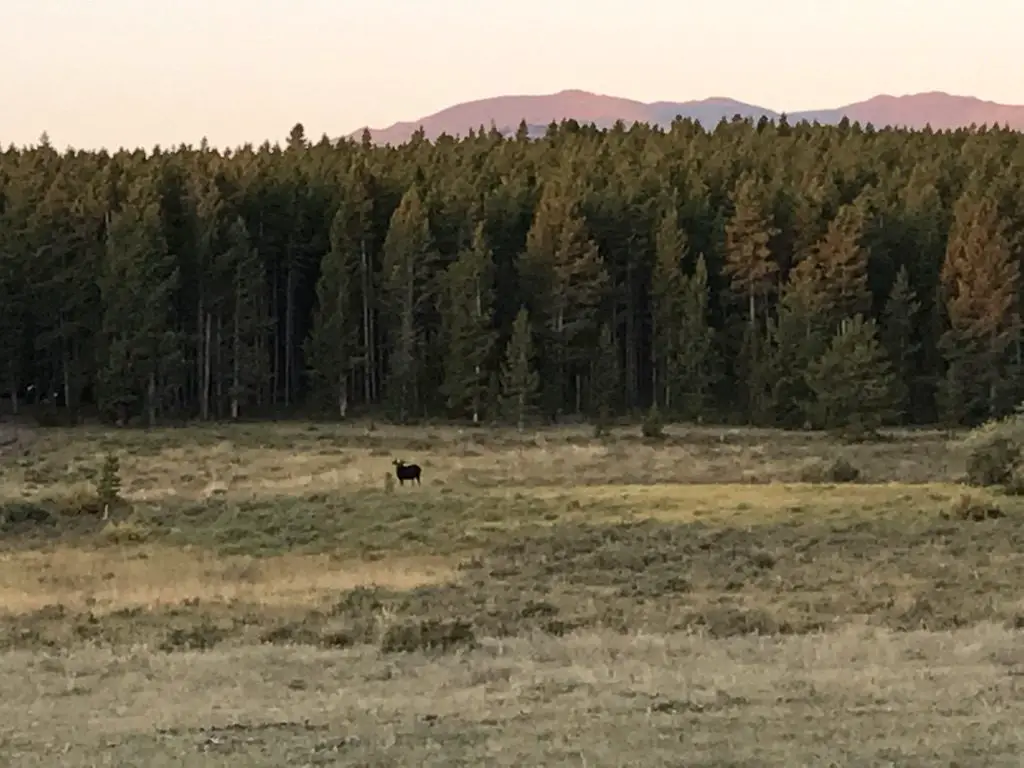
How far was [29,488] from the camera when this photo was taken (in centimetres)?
3597

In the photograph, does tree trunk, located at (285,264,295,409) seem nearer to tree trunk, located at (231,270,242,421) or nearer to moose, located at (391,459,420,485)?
tree trunk, located at (231,270,242,421)

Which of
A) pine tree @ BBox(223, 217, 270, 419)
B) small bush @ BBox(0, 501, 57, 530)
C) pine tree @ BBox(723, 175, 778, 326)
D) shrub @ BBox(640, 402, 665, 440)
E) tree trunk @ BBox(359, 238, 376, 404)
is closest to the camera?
small bush @ BBox(0, 501, 57, 530)

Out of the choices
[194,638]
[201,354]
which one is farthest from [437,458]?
[194,638]

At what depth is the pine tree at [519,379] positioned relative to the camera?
5728 cm

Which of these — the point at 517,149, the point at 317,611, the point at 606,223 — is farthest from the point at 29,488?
the point at 517,149

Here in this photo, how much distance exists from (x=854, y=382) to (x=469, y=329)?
18.0m

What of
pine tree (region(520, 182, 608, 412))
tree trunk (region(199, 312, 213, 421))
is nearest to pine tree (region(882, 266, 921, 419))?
pine tree (region(520, 182, 608, 412))

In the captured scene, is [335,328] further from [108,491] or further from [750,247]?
[108,491]

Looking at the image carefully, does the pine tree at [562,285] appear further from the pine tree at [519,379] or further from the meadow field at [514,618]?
the meadow field at [514,618]

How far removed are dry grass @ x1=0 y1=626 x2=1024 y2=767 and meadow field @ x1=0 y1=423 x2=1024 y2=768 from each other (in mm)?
44

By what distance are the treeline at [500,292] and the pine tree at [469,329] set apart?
0.36 feet

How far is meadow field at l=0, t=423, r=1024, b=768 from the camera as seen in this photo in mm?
9250

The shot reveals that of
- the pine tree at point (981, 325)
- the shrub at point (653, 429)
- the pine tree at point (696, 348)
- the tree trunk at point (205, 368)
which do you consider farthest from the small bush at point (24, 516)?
the pine tree at point (981, 325)

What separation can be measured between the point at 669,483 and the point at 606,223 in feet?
110
